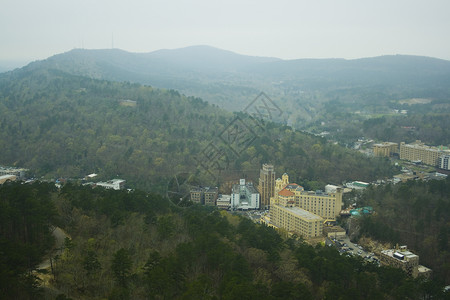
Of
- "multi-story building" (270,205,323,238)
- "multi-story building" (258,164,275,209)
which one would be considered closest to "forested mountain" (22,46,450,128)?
"multi-story building" (258,164,275,209)

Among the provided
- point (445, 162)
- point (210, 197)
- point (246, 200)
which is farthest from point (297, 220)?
point (445, 162)

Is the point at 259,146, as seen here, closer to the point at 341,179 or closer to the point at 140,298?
the point at 341,179

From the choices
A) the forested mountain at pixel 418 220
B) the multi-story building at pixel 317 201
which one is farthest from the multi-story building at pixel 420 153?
the multi-story building at pixel 317 201

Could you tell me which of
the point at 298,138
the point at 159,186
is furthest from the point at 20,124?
the point at 298,138

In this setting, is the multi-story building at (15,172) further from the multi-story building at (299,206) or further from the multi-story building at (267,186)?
the multi-story building at (299,206)

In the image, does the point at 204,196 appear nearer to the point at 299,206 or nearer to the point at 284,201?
the point at 284,201

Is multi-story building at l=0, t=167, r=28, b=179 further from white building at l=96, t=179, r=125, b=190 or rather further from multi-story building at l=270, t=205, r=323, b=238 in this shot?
multi-story building at l=270, t=205, r=323, b=238
